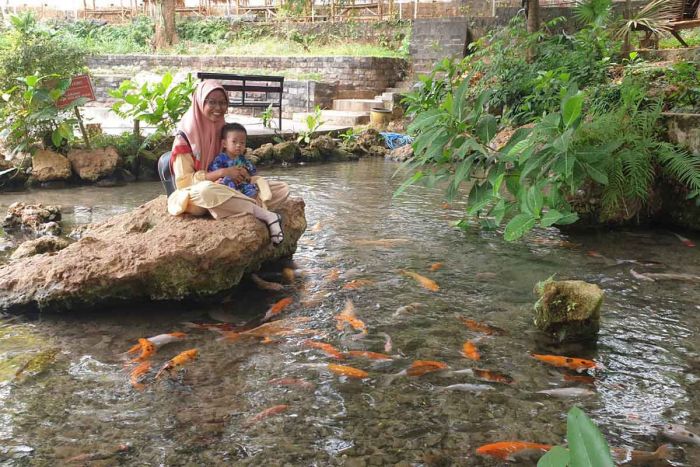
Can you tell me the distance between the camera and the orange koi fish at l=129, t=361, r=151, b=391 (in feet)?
12.3

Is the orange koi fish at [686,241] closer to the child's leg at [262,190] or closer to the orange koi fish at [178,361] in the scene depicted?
the child's leg at [262,190]

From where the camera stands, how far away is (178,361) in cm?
398

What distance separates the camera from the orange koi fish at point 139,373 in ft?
12.3

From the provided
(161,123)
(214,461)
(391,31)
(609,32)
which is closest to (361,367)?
(214,461)

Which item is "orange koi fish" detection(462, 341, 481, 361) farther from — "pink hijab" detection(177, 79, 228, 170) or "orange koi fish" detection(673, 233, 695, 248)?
"orange koi fish" detection(673, 233, 695, 248)

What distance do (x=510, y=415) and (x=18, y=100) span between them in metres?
9.35

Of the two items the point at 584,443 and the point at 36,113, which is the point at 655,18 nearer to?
the point at 36,113

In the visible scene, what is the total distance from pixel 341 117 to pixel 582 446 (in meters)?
15.9

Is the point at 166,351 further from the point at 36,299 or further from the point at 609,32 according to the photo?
the point at 609,32

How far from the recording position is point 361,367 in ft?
13.2

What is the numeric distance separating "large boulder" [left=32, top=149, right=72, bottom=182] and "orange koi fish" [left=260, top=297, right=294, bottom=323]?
6572mm

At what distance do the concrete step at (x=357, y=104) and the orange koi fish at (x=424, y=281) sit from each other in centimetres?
1201

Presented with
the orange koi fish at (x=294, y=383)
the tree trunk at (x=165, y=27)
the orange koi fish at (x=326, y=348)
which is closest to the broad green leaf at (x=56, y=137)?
the orange koi fish at (x=326, y=348)

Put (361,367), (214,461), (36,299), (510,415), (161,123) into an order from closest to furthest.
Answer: (214,461), (510,415), (361,367), (36,299), (161,123)
